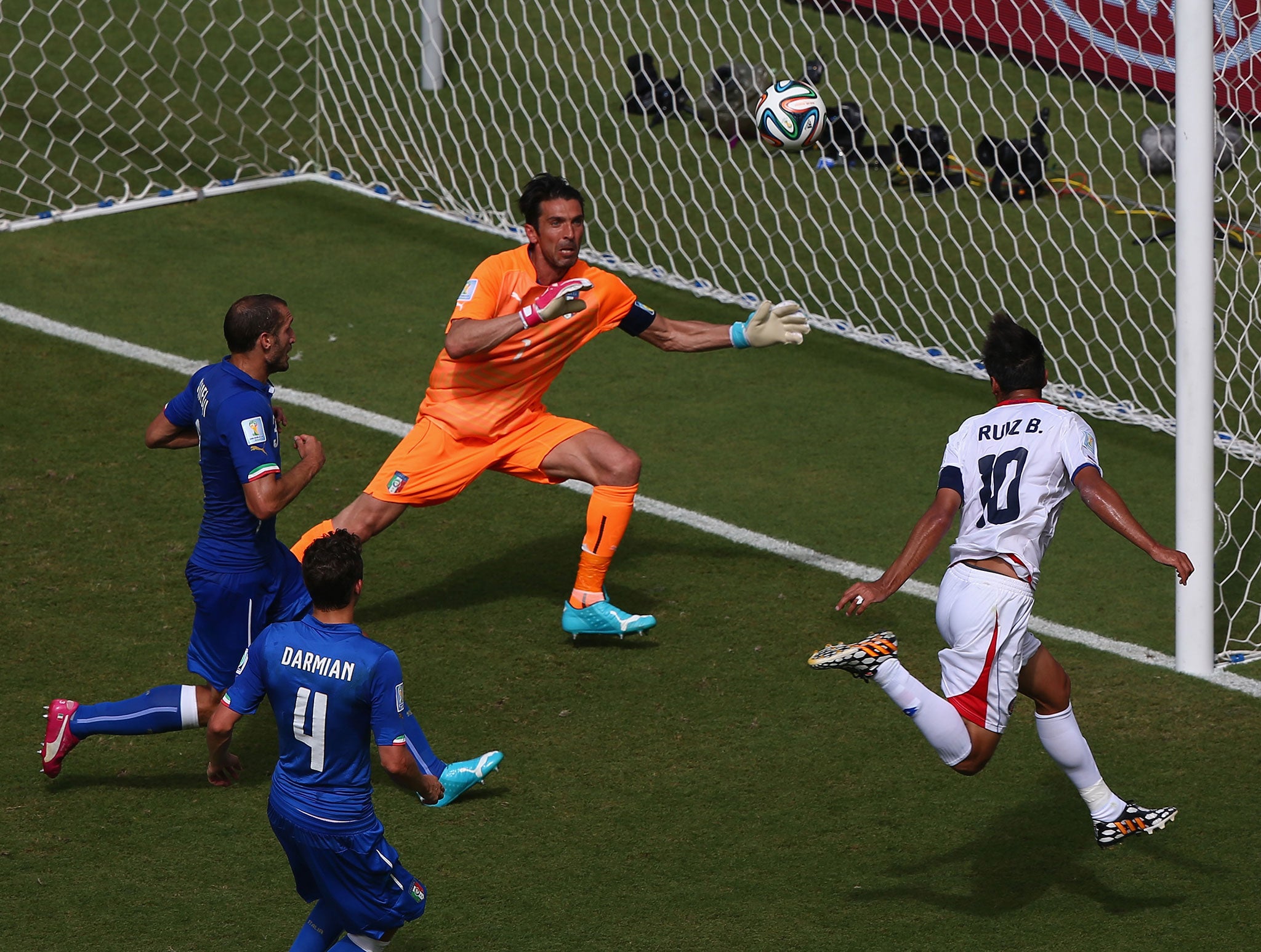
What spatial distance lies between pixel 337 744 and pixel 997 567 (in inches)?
84.4

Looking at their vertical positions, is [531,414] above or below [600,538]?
above

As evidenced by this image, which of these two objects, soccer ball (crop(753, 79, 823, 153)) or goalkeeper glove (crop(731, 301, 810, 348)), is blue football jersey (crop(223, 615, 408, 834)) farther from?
soccer ball (crop(753, 79, 823, 153))

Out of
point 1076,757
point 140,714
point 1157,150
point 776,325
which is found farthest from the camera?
point 1157,150

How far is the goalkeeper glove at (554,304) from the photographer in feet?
22.1

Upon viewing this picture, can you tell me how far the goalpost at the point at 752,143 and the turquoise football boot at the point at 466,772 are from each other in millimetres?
4207

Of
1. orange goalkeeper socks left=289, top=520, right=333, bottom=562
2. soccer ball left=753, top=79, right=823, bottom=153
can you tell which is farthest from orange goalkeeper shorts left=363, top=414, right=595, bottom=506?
soccer ball left=753, top=79, right=823, bottom=153

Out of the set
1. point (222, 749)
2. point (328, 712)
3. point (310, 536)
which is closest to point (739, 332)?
point (310, 536)

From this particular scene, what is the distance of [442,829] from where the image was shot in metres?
5.93

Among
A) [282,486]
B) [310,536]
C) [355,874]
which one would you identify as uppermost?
[282,486]

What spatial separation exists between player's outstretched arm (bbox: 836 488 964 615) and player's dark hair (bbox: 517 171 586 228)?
2.29 metres

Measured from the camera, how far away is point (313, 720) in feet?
15.1

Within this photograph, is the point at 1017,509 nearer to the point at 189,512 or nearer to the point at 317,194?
the point at 189,512

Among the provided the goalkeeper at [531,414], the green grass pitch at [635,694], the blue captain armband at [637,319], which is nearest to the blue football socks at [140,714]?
the green grass pitch at [635,694]

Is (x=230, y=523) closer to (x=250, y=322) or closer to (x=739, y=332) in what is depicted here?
(x=250, y=322)
